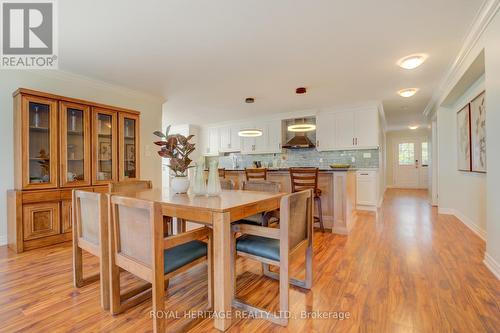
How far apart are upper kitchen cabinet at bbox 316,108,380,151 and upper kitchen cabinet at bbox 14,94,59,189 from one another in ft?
16.4

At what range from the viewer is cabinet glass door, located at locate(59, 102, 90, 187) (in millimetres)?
3100

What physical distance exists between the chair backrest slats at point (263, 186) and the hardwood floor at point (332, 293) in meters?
0.75

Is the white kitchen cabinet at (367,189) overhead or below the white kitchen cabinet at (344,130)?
below

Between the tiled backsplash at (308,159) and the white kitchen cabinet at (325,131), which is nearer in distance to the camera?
the tiled backsplash at (308,159)

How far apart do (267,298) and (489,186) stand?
224 centimetres

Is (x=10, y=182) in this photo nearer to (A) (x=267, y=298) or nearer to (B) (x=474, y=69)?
(A) (x=267, y=298)

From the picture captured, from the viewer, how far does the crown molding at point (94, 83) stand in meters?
3.20

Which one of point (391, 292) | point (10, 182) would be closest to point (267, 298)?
point (391, 292)

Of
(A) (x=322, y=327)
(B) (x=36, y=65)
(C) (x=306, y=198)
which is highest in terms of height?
(B) (x=36, y=65)

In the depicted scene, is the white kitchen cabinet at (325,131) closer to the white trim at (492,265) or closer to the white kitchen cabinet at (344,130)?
the white kitchen cabinet at (344,130)

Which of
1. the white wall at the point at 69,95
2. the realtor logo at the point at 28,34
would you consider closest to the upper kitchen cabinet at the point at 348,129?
the white wall at the point at 69,95

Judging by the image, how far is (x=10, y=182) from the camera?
2943 mm

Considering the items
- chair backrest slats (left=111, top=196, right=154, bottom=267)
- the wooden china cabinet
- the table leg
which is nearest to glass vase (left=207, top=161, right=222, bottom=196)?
the table leg

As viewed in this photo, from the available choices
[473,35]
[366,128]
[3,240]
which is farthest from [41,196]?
[366,128]
